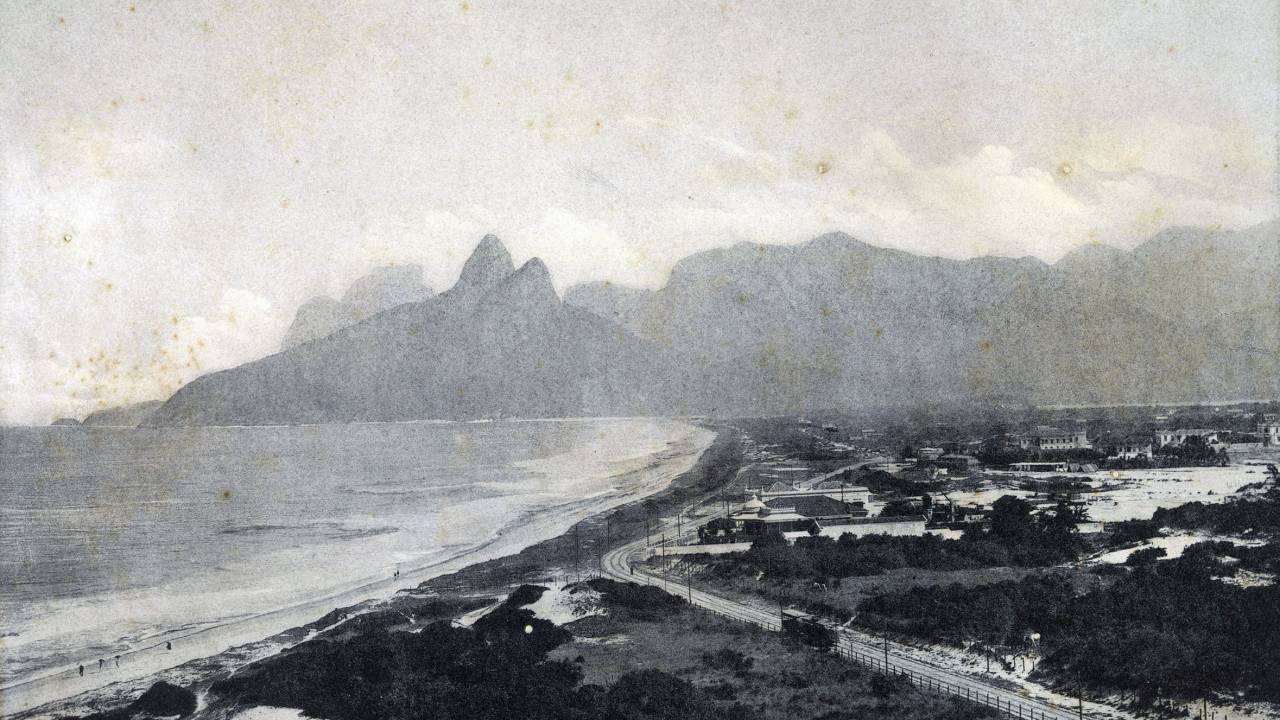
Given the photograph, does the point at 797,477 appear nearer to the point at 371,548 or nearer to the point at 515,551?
the point at 515,551

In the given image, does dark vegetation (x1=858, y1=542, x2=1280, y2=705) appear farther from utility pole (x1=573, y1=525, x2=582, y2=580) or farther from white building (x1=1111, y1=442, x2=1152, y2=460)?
white building (x1=1111, y1=442, x2=1152, y2=460)

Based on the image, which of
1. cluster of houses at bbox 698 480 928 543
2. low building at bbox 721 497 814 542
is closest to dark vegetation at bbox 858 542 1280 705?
cluster of houses at bbox 698 480 928 543

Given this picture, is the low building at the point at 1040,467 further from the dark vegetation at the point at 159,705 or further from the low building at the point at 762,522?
the dark vegetation at the point at 159,705

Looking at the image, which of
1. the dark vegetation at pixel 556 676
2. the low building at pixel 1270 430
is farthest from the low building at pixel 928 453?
the dark vegetation at pixel 556 676

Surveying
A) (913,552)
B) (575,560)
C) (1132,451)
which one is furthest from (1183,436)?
(575,560)

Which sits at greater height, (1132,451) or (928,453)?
(928,453)

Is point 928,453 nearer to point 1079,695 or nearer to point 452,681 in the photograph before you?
point 1079,695

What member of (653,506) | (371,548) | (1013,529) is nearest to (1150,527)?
(1013,529)
